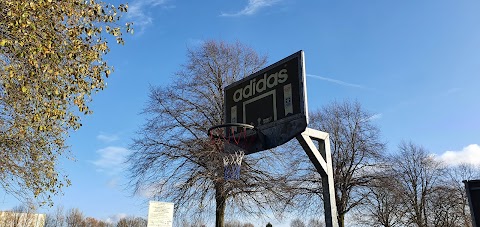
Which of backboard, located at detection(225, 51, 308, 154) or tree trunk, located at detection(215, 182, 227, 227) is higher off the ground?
backboard, located at detection(225, 51, 308, 154)

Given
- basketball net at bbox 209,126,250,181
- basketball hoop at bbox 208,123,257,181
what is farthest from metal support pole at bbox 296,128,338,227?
basketball net at bbox 209,126,250,181

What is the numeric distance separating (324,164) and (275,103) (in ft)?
5.72

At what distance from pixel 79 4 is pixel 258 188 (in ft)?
42.8

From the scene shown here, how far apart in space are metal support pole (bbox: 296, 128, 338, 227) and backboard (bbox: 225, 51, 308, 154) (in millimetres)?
441

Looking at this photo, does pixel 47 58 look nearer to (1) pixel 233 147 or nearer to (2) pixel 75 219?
(1) pixel 233 147

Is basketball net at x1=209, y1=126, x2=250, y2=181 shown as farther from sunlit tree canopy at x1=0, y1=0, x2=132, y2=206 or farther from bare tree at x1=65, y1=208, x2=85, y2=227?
bare tree at x1=65, y1=208, x2=85, y2=227

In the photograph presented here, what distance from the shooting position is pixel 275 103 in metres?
8.77

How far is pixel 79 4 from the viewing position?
30.6ft

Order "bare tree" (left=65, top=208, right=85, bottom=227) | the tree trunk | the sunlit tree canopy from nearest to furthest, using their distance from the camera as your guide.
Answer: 1. the sunlit tree canopy
2. the tree trunk
3. "bare tree" (left=65, top=208, right=85, bottom=227)

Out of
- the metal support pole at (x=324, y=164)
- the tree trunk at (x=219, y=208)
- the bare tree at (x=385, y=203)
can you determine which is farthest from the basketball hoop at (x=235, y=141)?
the bare tree at (x=385, y=203)

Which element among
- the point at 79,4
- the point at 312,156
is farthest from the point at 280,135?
the point at 79,4

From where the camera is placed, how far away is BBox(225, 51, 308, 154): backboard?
822cm

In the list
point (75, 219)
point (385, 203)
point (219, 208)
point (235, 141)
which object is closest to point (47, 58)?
point (235, 141)

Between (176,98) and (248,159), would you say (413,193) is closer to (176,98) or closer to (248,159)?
(248,159)
